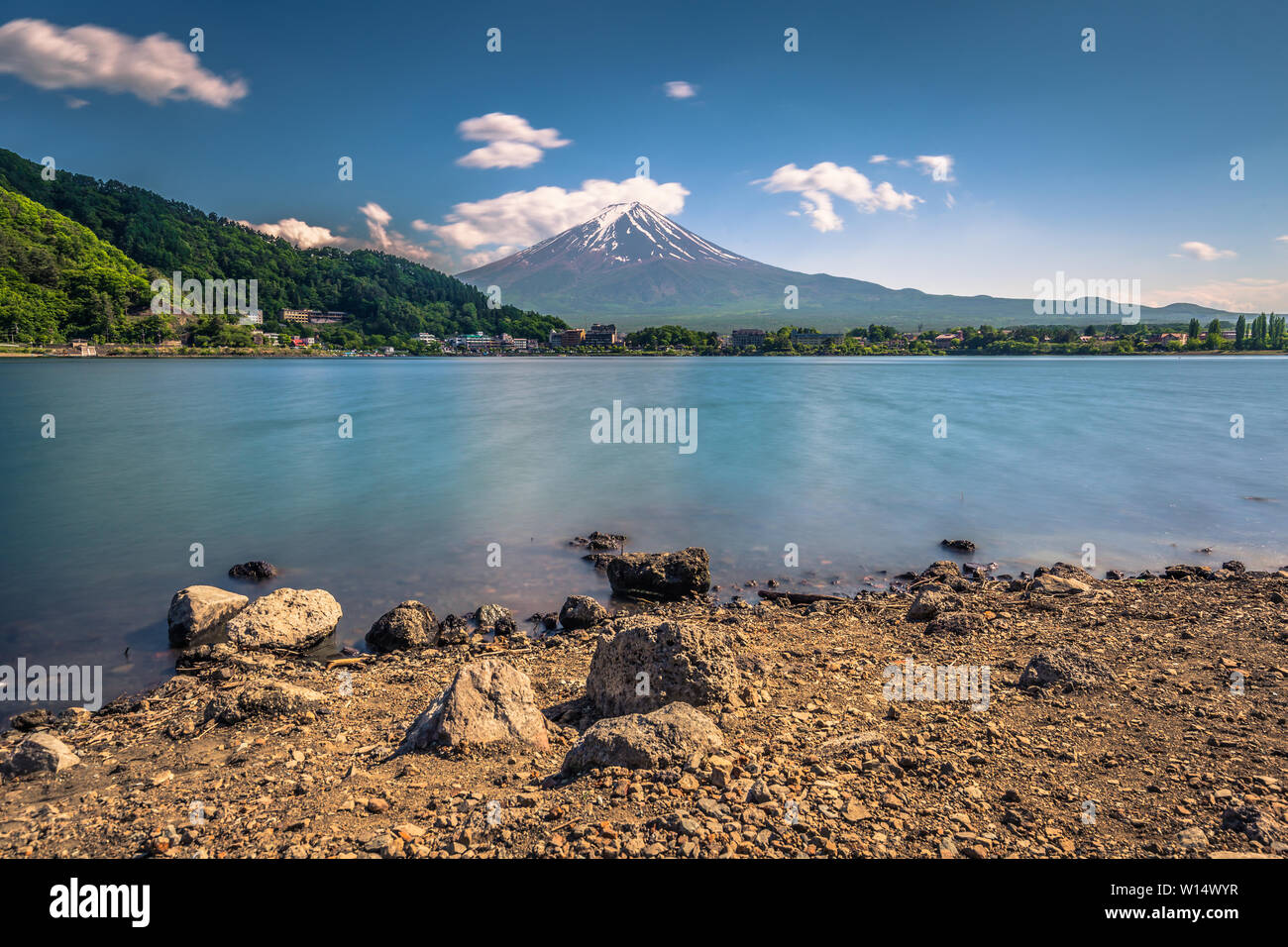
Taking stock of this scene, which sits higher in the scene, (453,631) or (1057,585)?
(1057,585)

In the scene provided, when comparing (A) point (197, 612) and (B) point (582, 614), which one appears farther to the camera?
(B) point (582, 614)

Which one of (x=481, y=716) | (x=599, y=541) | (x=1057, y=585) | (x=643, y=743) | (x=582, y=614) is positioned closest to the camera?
(x=643, y=743)

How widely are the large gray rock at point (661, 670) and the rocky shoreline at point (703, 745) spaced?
0.02 metres

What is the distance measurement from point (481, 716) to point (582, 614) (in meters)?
4.48

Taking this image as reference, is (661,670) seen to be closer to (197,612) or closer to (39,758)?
(39,758)

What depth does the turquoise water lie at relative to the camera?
12.2m

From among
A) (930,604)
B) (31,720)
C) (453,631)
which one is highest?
(930,604)

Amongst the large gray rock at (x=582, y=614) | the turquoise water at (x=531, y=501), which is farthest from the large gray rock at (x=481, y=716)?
the turquoise water at (x=531, y=501)

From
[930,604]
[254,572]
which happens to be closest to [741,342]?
[254,572]

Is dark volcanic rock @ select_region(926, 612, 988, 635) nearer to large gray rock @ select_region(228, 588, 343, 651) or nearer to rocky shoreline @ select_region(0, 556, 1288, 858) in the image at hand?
rocky shoreline @ select_region(0, 556, 1288, 858)

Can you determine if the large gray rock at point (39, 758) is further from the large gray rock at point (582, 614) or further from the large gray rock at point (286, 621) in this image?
the large gray rock at point (582, 614)

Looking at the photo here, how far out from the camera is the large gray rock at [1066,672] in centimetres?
606

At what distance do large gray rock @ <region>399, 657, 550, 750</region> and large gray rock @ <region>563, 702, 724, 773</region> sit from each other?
82cm

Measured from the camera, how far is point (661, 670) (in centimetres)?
580
